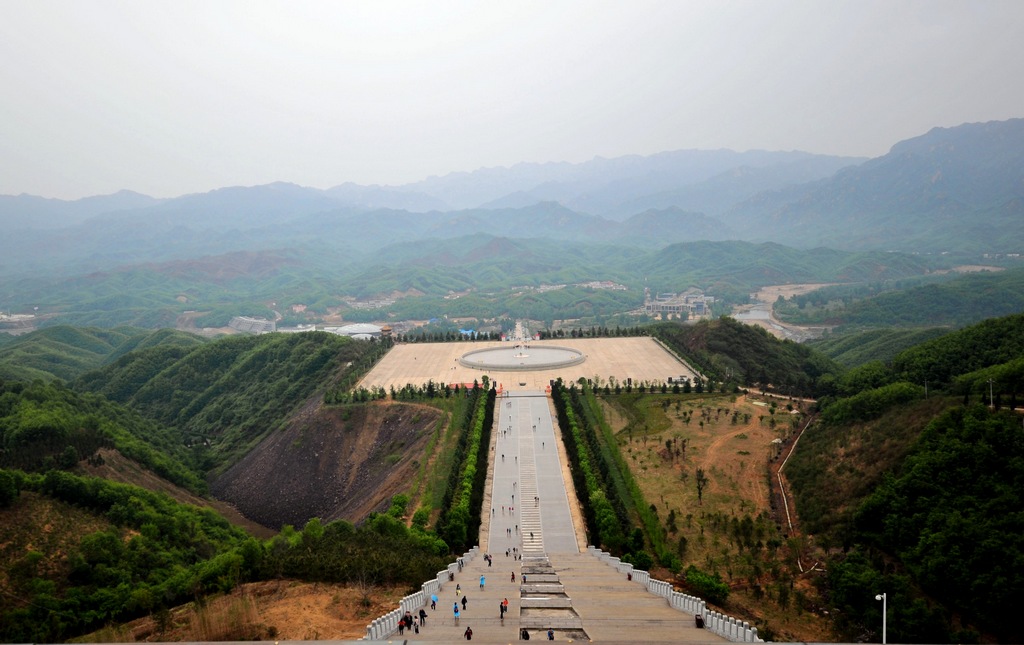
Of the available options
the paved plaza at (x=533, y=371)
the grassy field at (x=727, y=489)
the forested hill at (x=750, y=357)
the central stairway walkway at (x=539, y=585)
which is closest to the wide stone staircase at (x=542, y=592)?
the central stairway walkway at (x=539, y=585)

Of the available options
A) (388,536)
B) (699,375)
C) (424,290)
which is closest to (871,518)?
(388,536)

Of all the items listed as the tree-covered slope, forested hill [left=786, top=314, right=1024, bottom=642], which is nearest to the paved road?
forested hill [left=786, top=314, right=1024, bottom=642]

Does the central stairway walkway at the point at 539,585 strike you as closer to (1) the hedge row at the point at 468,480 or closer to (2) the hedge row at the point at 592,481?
(1) the hedge row at the point at 468,480

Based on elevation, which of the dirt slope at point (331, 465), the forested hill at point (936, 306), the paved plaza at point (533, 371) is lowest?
the dirt slope at point (331, 465)

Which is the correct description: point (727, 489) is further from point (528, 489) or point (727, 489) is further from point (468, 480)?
point (468, 480)

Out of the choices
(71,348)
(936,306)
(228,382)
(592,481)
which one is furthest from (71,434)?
(936,306)
